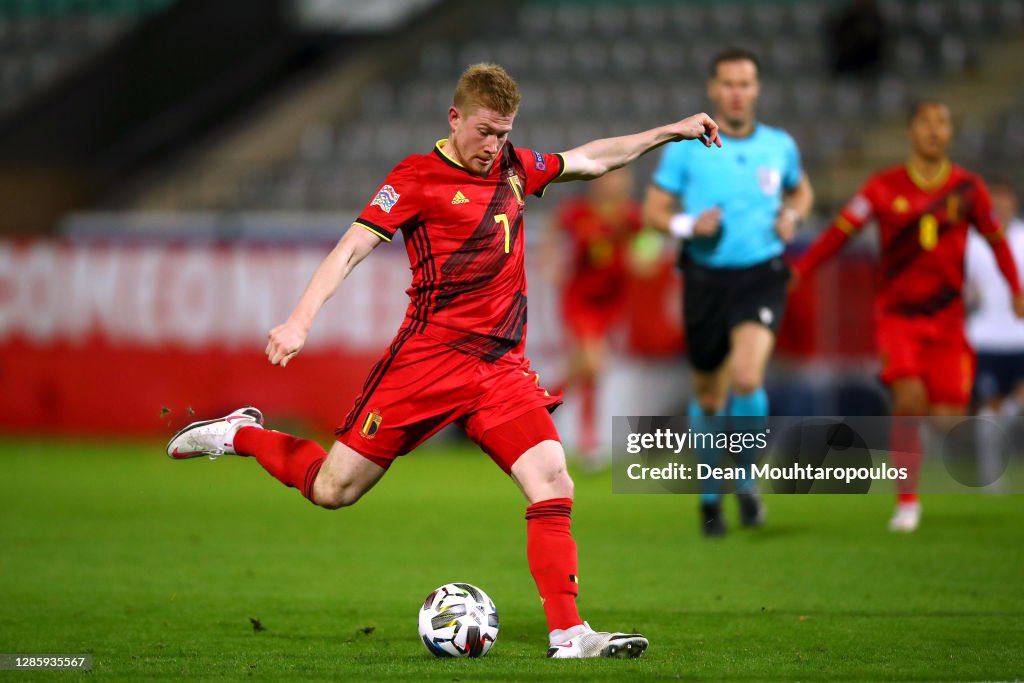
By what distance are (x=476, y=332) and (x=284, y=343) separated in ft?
3.28

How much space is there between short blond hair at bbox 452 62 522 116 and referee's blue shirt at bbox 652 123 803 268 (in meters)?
3.38

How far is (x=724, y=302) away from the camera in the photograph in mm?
8547

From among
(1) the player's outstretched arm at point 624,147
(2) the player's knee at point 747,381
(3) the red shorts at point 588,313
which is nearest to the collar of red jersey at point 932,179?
(2) the player's knee at point 747,381

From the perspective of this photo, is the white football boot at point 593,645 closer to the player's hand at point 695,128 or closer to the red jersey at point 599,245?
the player's hand at point 695,128

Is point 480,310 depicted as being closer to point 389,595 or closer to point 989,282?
point 389,595

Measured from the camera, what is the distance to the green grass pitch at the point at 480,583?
5.23 meters

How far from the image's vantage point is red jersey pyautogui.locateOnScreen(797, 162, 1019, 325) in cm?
892

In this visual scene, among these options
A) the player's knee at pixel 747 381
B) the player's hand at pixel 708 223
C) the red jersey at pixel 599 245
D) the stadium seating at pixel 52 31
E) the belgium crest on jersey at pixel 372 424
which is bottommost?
the belgium crest on jersey at pixel 372 424

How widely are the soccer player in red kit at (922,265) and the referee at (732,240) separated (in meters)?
0.48

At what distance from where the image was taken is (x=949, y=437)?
1016 cm

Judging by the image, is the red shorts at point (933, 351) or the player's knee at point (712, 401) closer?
→ the player's knee at point (712, 401)

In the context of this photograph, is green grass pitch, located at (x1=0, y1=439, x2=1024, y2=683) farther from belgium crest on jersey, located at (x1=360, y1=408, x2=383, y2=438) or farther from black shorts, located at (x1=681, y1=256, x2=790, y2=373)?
black shorts, located at (x1=681, y1=256, x2=790, y2=373)

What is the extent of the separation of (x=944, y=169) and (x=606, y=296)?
16.2ft

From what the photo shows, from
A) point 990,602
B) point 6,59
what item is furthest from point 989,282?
point 6,59
